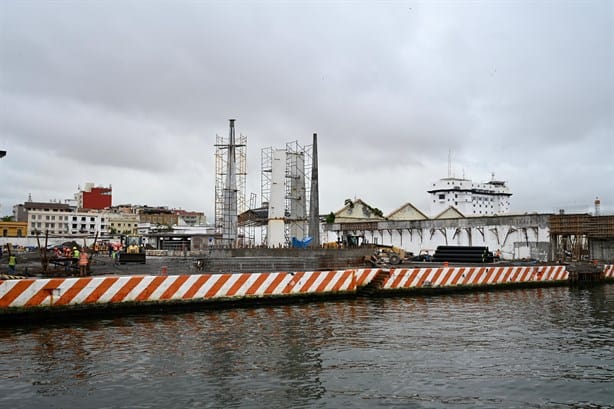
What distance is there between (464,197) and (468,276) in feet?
280

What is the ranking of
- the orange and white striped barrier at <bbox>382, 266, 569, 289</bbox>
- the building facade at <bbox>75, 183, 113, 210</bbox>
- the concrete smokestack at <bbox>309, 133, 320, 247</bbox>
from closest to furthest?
the orange and white striped barrier at <bbox>382, 266, 569, 289</bbox> → the concrete smokestack at <bbox>309, 133, 320, 247</bbox> → the building facade at <bbox>75, 183, 113, 210</bbox>

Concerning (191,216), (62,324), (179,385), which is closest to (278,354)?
(179,385)

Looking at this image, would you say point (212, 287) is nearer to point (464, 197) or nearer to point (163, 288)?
point (163, 288)

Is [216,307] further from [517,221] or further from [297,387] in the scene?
[517,221]

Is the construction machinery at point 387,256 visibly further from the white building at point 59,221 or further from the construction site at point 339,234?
the white building at point 59,221

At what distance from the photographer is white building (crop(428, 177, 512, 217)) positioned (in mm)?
110938

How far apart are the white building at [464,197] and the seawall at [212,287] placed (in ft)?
268

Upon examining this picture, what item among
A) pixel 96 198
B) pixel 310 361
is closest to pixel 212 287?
pixel 310 361

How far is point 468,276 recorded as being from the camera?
→ 1183 inches

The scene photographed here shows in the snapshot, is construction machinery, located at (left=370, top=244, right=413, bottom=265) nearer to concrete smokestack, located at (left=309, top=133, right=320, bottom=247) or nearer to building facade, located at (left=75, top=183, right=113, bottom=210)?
concrete smokestack, located at (left=309, top=133, right=320, bottom=247)

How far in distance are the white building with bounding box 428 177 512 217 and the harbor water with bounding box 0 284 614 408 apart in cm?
9399

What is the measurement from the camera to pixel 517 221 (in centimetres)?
4766

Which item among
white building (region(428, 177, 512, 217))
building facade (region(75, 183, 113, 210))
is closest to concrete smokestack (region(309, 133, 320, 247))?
white building (region(428, 177, 512, 217))

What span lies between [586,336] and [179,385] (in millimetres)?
12848
